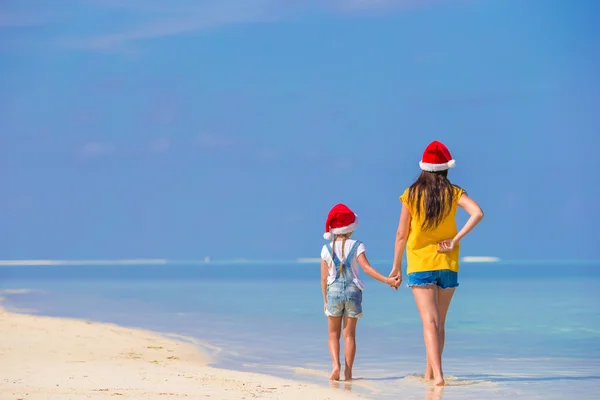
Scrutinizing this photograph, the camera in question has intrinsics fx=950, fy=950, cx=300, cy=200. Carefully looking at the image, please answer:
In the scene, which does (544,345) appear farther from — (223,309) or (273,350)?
(223,309)

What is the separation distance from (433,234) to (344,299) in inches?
38.3

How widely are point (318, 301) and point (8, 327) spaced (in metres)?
10.6

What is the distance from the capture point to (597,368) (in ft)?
31.5

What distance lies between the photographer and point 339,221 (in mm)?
7793

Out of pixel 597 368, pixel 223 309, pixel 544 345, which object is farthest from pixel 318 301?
pixel 597 368

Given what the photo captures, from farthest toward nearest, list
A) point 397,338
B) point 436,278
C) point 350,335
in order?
point 397,338, point 350,335, point 436,278

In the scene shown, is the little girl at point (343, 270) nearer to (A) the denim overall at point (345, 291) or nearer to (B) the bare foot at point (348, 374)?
(A) the denim overall at point (345, 291)

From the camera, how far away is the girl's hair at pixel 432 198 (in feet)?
23.8

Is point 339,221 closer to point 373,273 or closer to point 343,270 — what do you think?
point 343,270

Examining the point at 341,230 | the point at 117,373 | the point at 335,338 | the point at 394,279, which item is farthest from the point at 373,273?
the point at 117,373

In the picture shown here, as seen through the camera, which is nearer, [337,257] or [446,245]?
[446,245]

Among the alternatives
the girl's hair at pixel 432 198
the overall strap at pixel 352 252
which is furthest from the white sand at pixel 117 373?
the girl's hair at pixel 432 198

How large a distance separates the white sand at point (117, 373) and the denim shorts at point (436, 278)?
1.02 metres

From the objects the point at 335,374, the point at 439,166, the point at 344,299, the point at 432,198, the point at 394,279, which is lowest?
the point at 335,374
